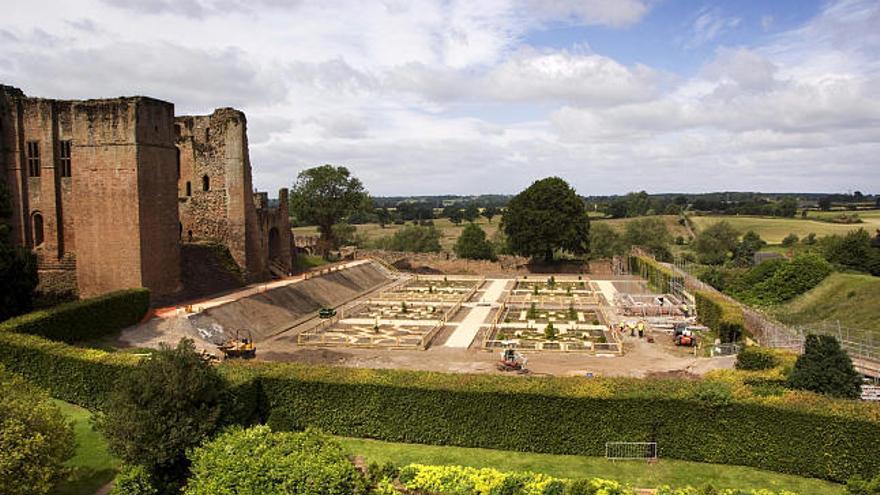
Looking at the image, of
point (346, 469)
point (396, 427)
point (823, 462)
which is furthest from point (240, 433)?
point (823, 462)

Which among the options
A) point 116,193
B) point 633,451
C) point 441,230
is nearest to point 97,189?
point 116,193

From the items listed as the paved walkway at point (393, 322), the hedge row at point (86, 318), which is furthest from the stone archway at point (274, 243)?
the hedge row at point (86, 318)

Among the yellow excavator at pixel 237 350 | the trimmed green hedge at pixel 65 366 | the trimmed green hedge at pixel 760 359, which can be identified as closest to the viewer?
the trimmed green hedge at pixel 65 366

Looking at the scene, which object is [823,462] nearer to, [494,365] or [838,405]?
[838,405]

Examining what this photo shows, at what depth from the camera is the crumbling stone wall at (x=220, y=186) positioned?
3819 centimetres

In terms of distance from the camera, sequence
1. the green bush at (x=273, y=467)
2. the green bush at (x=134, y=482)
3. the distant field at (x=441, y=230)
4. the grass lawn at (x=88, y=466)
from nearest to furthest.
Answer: the green bush at (x=273, y=467)
the green bush at (x=134, y=482)
the grass lawn at (x=88, y=466)
the distant field at (x=441, y=230)

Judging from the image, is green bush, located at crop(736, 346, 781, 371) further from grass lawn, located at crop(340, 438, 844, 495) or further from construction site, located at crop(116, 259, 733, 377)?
grass lawn, located at crop(340, 438, 844, 495)

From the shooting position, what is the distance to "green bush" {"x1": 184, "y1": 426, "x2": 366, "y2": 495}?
11109mm

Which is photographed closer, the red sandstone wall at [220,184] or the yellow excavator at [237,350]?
the yellow excavator at [237,350]

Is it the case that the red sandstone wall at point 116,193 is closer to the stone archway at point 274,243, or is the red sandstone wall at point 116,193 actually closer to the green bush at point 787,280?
the stone archway at point 274,243

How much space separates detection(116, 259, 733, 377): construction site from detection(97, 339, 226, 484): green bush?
12.1 metres

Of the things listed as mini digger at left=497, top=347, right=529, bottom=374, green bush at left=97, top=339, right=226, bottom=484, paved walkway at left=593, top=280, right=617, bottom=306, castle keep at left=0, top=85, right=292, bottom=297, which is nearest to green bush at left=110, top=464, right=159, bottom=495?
green bush at left=97, top=339, right=226, bottom=484

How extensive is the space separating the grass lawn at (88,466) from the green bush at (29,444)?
3.16 ft

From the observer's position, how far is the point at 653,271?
4906 centimetres
